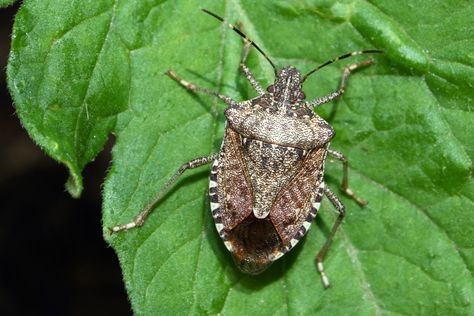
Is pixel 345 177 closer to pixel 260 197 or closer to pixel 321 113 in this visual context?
pixel 321 113

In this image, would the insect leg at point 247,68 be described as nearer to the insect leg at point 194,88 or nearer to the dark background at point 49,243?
the insect leg at point 194,88

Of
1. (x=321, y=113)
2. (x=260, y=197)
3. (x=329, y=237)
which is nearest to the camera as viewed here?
(x=260, y=197)

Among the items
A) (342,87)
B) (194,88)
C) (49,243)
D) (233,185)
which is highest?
(194,88)

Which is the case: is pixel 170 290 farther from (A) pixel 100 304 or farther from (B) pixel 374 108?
(A) pixel 100 304

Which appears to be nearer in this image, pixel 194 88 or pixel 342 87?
pixel 194 88

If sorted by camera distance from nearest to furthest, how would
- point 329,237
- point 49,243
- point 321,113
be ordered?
point 329,237
point 321,113
point 49,243

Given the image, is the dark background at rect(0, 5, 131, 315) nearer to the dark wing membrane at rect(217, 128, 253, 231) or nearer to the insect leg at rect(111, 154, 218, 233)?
the insect leg at rect(111, 154, 218, 233)

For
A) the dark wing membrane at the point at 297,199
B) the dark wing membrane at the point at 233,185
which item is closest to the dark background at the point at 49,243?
the dark wing membrane at the point at 233,185

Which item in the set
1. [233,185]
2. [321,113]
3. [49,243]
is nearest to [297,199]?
[233,185]
